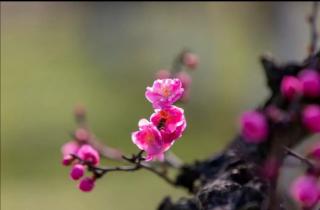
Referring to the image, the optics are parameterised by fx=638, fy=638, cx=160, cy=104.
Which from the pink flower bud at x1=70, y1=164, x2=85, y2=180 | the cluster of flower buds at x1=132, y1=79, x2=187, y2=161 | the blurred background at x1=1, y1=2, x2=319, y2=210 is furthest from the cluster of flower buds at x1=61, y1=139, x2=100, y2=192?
the blurred background at x1=1, y1=2, x2=319, y2=210

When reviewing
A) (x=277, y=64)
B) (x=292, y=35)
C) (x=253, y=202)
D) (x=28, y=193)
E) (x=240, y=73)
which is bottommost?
(x=28, y=193)

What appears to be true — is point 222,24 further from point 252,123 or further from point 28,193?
point 252,123

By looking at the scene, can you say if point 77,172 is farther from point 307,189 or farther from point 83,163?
point 307,189

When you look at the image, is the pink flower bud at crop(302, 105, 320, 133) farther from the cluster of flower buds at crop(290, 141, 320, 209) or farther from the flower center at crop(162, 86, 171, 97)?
the flower center at crop(162, 86, 171, 97)

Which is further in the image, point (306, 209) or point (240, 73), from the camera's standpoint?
point (240, 73)

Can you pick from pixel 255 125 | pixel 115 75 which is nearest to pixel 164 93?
pixel 255 125

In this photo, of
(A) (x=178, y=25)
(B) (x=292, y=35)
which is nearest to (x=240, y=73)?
(B) (x=292, y=35)
